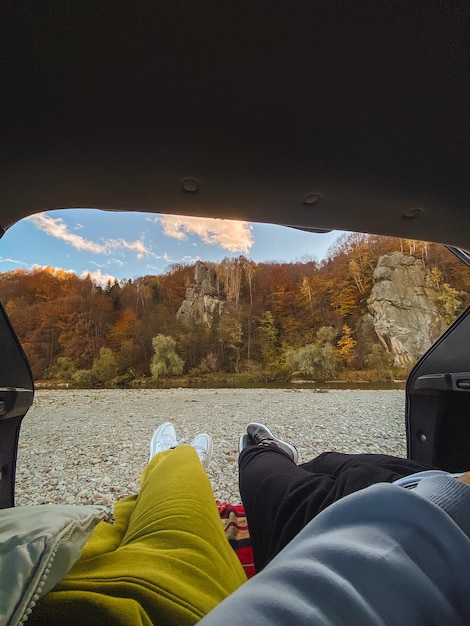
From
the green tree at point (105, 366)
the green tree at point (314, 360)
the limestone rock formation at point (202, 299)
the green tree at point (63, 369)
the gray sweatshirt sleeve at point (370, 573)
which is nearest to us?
the gray sweatshirt sleeve at point (370, 573)

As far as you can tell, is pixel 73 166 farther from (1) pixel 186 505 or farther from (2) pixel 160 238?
(2) pixel 160 238

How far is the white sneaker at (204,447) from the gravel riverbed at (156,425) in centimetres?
5

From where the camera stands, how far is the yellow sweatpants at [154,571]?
0.98 ft

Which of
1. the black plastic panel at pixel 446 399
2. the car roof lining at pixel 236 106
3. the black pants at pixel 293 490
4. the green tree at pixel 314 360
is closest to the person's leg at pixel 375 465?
the black pants at pixel 293 490

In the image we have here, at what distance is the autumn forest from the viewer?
1.73 meters

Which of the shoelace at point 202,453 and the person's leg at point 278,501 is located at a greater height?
the person's leg at point 278,501

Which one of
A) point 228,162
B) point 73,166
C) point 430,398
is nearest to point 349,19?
point 228,162

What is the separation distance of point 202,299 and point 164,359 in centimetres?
62

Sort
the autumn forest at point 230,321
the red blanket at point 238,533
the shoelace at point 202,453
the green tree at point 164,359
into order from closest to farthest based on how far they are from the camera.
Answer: the red blanket at point 238,533
the shoelace at point 202,453
the autumn forest at point 230,321
the green tree at point 164,359

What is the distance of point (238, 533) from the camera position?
3.36 ft

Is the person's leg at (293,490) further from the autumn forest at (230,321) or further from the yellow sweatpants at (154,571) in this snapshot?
the autumn forest at (230,321)

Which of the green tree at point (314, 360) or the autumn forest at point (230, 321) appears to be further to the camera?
the green tree at point (314, 360)

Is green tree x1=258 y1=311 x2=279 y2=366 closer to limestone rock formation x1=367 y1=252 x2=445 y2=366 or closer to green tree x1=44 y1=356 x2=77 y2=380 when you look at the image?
limestone rock formation x1=367 y1=252 x2=445 y2=366

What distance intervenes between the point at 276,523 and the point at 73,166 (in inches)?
33.4
